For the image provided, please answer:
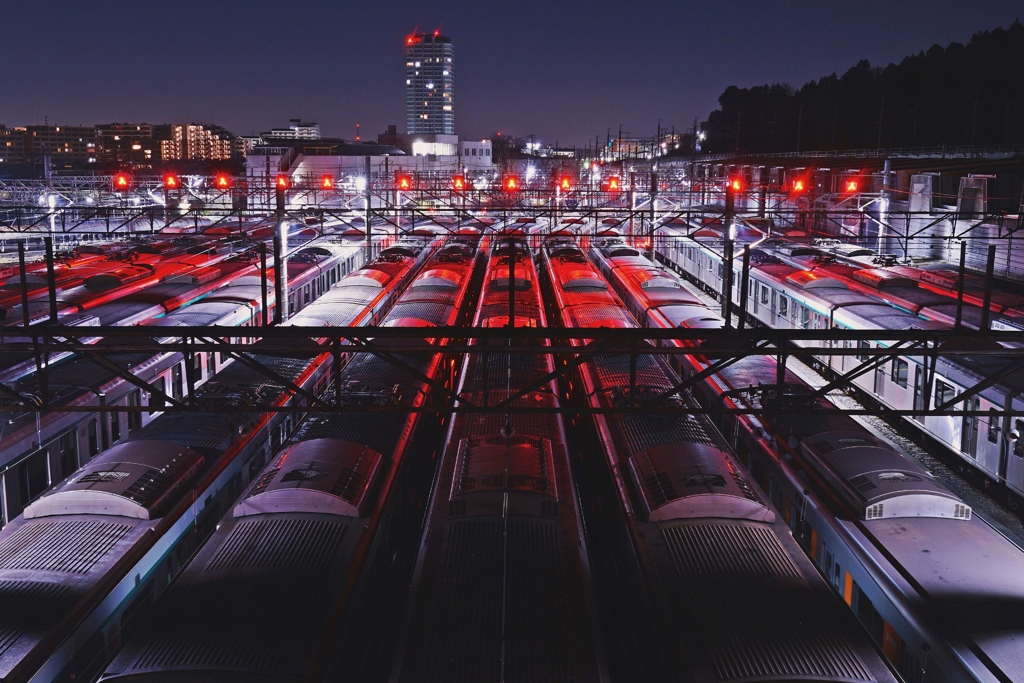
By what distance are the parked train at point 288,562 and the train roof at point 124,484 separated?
880 millimetres

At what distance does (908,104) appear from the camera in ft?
176

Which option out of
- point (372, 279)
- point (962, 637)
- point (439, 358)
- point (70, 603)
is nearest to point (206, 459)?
point (70, 603)

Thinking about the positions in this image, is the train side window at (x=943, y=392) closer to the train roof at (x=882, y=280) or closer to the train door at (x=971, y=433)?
the train door at (x=971, y=433)

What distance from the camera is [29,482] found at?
10172 millimetres

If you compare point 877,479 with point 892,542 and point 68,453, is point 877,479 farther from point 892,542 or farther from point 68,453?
point 68,453

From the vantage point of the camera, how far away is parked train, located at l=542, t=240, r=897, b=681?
629cm

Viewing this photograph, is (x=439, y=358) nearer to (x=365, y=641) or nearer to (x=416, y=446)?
(x=416, y=446)

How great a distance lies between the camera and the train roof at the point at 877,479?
8.54m

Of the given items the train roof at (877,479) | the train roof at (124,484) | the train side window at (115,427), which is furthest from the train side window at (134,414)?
the train roof at (877,479)

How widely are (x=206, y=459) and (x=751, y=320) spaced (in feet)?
55.2

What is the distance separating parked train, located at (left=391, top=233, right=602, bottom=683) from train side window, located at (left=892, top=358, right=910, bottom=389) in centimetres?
713

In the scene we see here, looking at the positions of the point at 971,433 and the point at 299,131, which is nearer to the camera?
the point at 971,433

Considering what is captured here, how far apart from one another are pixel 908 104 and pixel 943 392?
47.4 m

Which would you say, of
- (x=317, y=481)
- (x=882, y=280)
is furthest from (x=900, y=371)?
(x=317, y=481)
